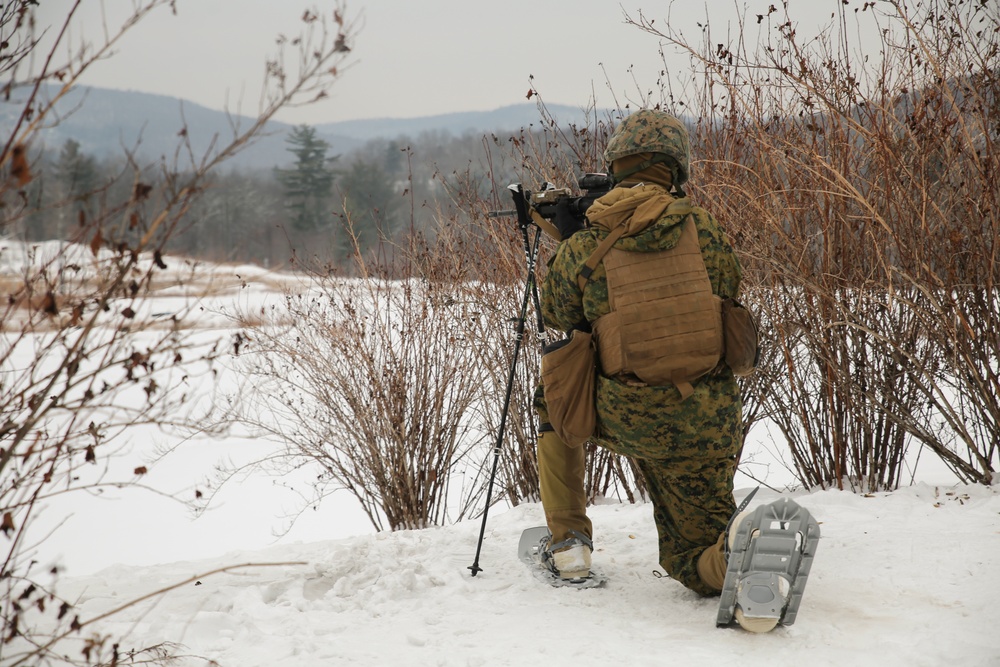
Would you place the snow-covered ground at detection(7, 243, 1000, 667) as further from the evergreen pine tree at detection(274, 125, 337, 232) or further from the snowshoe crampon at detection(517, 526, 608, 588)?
the evergreen pine tree at detection(274, 125, 337, 232)

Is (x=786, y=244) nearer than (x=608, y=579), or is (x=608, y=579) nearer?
(x=608, y=579)

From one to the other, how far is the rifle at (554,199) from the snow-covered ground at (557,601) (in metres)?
1.27

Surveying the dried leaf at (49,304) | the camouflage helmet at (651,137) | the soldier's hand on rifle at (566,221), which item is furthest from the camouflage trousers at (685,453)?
the dried leaf at (49,304)

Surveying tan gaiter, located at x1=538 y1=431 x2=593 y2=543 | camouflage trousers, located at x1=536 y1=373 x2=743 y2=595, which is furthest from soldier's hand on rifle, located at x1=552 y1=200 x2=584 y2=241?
tan gaiter, located at x1=538 y1=431 x2=593 y2=543

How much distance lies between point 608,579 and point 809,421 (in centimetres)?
187

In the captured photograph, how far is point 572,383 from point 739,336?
1.93 ft

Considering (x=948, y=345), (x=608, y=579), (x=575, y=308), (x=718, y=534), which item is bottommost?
(x=608, y=579)

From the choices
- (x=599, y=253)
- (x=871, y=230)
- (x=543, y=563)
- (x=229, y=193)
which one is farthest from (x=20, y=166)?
(x=229, y=193)

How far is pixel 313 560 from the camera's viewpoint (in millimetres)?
3379

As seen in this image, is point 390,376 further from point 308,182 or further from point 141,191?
point 308,182

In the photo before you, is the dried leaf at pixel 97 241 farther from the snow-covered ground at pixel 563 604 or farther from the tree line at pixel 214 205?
the snow-covered ground at pixel 563 604

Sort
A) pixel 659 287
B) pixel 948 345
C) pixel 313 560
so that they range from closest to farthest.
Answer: pixel 659 287
pixel 313 560
pixel 948 345

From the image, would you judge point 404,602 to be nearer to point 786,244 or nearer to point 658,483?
point 658,483

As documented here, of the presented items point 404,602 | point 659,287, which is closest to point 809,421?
point 659,287
